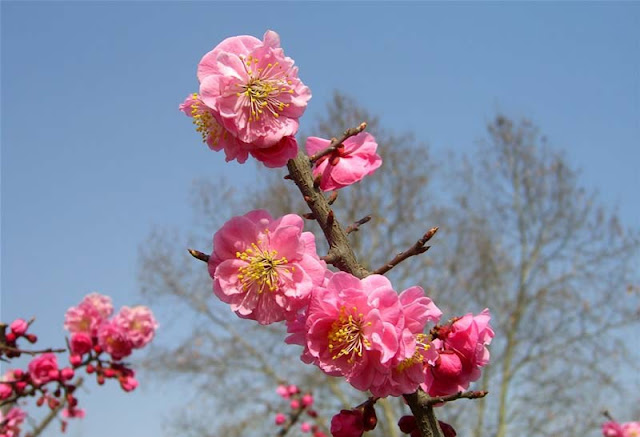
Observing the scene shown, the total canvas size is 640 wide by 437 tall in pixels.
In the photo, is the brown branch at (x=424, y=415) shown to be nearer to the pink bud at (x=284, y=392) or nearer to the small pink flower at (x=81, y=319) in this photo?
the small pink flower at (x=81, y=319)

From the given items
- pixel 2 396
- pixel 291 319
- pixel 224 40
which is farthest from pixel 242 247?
pixel 2 396

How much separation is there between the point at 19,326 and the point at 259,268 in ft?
5.84

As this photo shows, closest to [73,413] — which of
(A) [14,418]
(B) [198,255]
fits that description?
(A) [14,418]

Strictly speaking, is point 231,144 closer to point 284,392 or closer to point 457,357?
point 457,357

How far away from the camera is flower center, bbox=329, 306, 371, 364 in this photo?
112 cm

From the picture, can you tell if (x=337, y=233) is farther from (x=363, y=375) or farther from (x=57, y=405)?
(x=57, y=405)

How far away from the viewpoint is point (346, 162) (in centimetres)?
132

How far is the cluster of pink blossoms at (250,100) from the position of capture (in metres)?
1.17

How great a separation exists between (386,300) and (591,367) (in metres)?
11.6

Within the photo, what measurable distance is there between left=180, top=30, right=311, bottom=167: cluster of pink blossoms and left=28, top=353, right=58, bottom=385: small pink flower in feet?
6.53

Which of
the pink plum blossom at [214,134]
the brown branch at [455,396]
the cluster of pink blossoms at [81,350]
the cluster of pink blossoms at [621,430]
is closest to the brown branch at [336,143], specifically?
the pink plum blossom at [214,134]

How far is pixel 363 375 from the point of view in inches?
44.6

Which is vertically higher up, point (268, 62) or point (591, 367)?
point (591, 367)

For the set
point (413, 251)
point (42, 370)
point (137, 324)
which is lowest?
point (413, 251)
